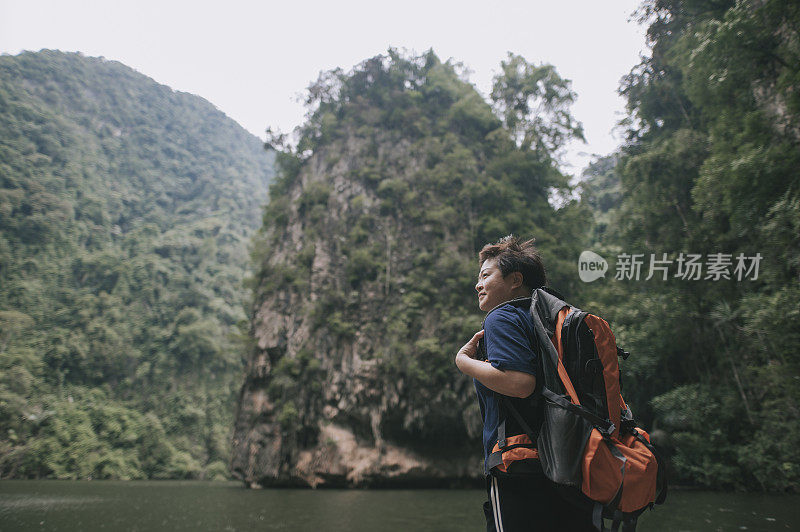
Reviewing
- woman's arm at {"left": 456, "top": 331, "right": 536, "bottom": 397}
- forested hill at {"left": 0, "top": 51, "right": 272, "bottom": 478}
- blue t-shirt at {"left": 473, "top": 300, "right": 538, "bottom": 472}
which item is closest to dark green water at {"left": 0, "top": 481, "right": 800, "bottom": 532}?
blue t-shirt at {"left": 473, "top": 300, "right": 538, "bottom": 472}

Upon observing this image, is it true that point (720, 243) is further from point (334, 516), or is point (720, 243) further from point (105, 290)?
point (105, 290)

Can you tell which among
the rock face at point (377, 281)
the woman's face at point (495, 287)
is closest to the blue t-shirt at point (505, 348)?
the woman's face at point (495, 287)

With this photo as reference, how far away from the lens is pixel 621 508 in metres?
0.99

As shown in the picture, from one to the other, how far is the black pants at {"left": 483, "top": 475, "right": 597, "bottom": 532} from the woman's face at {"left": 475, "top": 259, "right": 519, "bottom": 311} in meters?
0.52

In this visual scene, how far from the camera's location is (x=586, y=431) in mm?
1013

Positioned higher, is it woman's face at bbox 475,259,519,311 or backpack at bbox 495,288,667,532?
woman's face at bbox 475,259,519,311

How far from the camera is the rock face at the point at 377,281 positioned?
14.6 m

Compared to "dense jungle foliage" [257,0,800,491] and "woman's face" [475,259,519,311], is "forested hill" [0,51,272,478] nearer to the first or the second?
"dense jungle foliage" [257,0,800,491]

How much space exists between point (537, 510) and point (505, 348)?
0.41 m

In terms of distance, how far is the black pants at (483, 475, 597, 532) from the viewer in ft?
3.54

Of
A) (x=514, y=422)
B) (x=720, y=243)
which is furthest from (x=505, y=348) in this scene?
(x=720, y=243)

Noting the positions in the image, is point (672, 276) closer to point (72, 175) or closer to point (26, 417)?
point (26, 417)

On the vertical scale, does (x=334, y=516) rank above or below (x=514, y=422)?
below

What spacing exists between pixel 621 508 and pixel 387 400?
47.1ft
